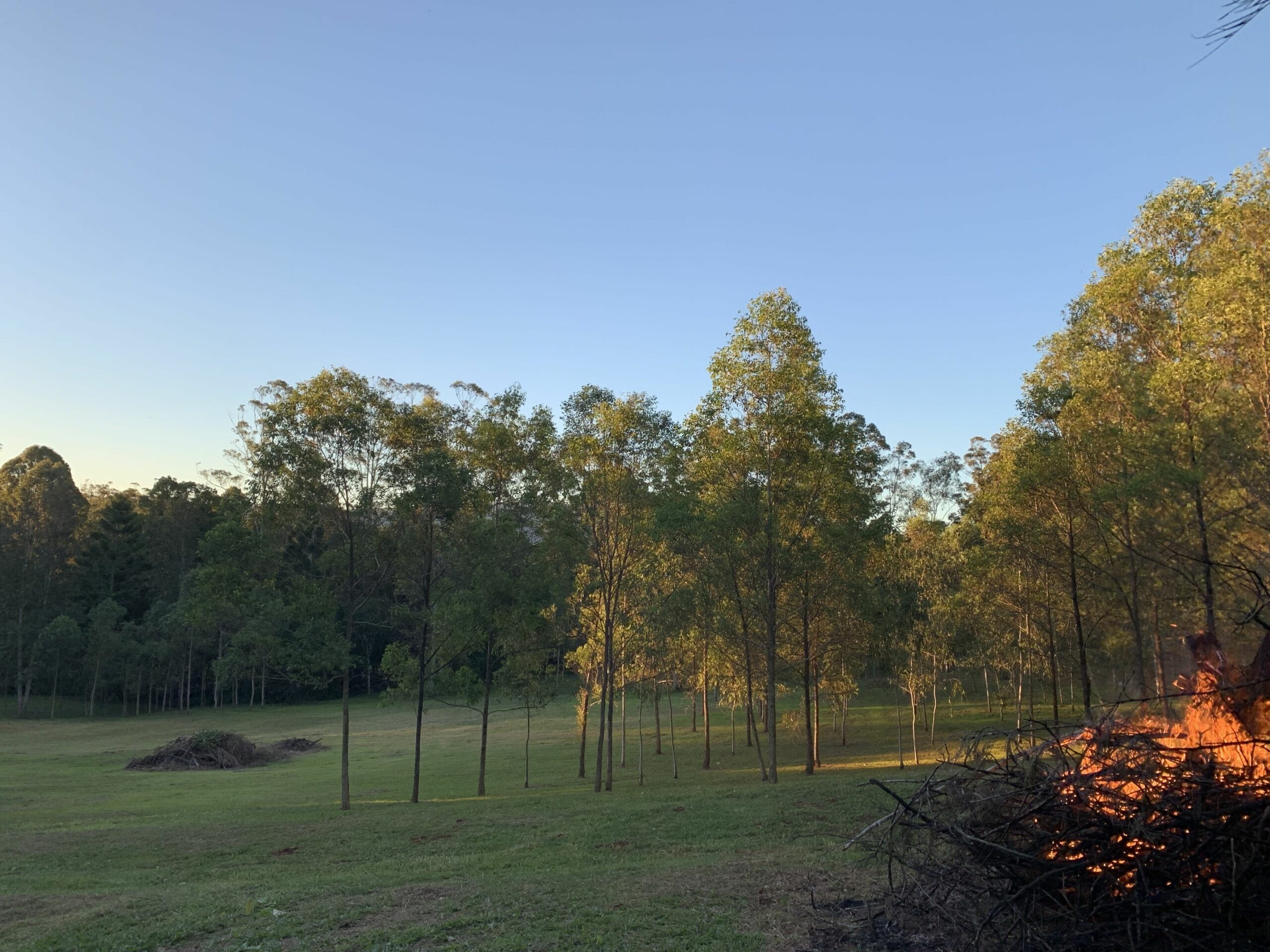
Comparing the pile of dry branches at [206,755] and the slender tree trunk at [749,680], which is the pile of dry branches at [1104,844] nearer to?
the slender tree trunk at [749,680]

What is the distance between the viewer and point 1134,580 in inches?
933

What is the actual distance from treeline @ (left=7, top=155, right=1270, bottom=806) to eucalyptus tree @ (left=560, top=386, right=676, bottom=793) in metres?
0.10

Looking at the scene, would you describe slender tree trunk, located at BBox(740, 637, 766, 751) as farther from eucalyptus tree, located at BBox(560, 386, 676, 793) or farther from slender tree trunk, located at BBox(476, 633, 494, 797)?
slender tree trunk, located at BBox(476, 633, 494, 797)

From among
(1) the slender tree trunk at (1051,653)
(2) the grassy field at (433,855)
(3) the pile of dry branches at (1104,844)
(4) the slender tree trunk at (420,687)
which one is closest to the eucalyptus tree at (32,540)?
→ (2) the grassy field at (433,855)

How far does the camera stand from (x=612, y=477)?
90.3 feet

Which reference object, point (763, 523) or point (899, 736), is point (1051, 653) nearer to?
point (899, 736)

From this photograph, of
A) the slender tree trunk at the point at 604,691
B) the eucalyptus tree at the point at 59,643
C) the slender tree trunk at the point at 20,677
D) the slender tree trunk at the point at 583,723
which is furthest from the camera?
the slender tree trunk at the point at 20,677

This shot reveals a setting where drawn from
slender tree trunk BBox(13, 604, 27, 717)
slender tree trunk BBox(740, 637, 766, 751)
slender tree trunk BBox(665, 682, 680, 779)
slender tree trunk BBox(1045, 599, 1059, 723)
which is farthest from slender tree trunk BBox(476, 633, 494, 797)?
slender tree trunk BBox(13, 604, 27, 717)

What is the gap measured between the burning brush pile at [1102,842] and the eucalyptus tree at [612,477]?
69.5 ft

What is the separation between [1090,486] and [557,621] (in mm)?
20240

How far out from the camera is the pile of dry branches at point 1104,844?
4.92 metres

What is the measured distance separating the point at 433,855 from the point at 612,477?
48.5 feet

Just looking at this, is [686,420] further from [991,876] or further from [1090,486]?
[991,876]

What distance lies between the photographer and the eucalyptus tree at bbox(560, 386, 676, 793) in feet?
91.0
